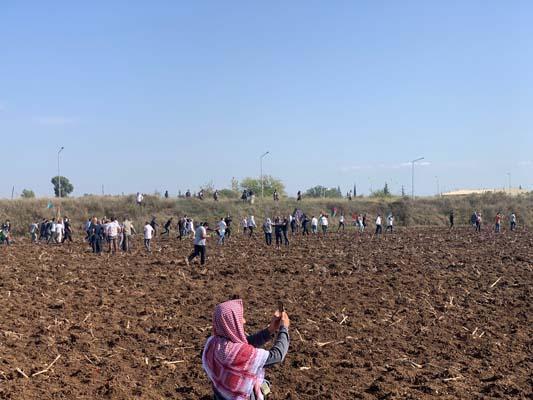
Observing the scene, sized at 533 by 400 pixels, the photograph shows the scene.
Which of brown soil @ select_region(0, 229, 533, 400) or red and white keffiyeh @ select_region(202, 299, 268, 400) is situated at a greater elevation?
red and white keffiyeh @ select_region(202, 299, 268, 400)

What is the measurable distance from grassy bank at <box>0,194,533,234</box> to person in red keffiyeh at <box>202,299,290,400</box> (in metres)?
52.7

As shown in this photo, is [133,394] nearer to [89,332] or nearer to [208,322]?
[89,332]

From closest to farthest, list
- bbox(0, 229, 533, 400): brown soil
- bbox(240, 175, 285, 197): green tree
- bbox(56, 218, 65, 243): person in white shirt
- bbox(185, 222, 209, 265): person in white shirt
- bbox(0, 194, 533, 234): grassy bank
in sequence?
bbox(0, 229, 533, 400): brown soil
bbox(185, 222, 209, 265): person in white shirt
bbox(56, 218, 65, 243): person in white shirt
bbox(0, 194, 533, 234): grassy bank
bbox(240, 175, 285, 197): green tree

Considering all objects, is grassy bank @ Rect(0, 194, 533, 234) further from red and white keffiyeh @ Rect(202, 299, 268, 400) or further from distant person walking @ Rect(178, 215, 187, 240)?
red and white keffiyeh @ Rect(202, 299, 268, 400)

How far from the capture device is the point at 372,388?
28.9 ft

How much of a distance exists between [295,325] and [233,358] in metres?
8.33

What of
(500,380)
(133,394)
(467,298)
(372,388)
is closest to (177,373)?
(133,394)

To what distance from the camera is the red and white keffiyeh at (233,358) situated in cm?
467

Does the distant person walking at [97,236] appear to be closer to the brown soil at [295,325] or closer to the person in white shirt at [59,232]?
the brown soil at [295,325]

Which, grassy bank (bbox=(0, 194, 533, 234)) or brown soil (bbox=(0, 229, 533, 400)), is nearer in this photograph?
brown soil (bbox=(0, 229, 533, 400))

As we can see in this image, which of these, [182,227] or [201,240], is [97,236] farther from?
[182,227]

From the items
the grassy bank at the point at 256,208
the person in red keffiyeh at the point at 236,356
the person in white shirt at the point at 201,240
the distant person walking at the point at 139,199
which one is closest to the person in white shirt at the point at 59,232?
the grassy bank at the point at 256,208

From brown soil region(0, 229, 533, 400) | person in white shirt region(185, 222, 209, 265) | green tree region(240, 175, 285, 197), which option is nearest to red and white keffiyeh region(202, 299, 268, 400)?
brown soil region(0, 229, 533, 400)

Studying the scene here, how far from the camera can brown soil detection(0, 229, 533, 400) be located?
9078 mm
